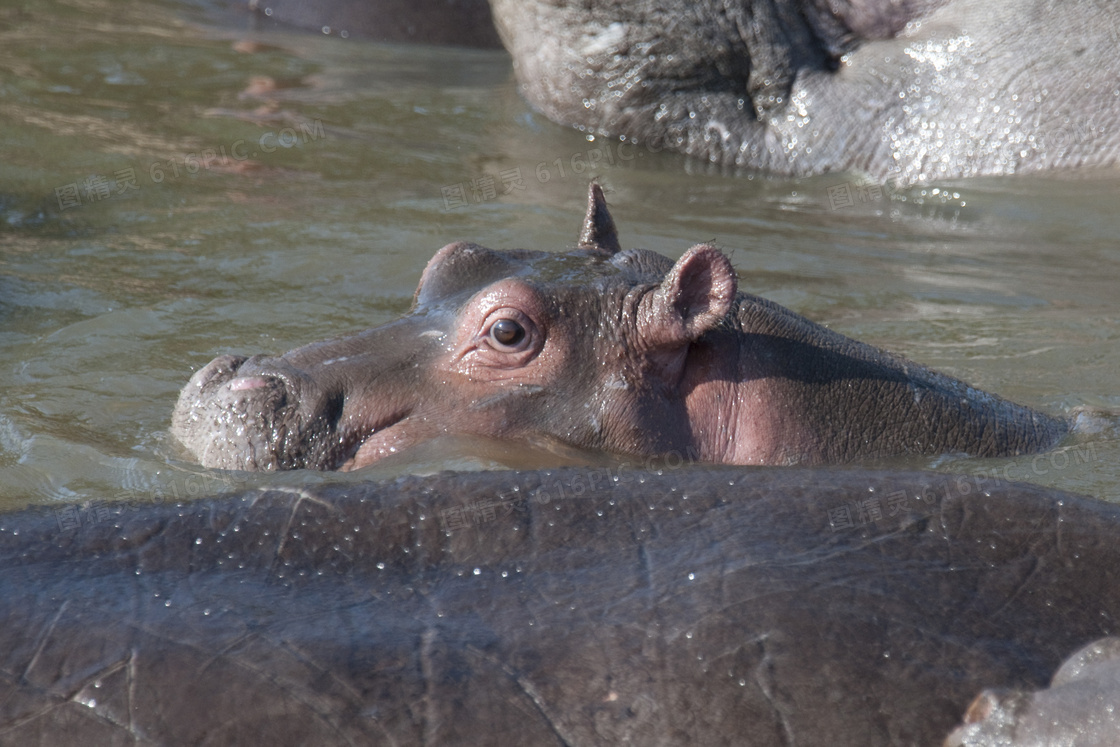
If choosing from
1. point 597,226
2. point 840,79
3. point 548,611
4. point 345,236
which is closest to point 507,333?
point 597,226

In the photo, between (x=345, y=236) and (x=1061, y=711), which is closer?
(x=1061, y=711)

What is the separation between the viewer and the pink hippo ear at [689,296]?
3.79 meters

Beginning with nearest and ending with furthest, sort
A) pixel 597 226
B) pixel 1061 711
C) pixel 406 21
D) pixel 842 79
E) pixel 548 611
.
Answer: pixel 1061 711 < pixel 548 611 < pixel 597 226 < pixel 842 79 < pixel 406 21

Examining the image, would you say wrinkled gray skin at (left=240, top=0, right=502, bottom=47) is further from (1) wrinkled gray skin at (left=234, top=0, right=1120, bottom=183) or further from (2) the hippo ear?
(2) the hippo ear

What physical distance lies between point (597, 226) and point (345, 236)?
2.32 metres

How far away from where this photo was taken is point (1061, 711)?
176 cm

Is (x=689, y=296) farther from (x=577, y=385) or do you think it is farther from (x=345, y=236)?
(x=345, y=236)

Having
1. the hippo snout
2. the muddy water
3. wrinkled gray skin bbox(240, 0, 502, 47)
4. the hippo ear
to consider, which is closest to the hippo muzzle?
the hippo snout

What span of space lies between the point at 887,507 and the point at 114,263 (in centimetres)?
469

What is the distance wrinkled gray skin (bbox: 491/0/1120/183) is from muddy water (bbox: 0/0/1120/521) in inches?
7.0

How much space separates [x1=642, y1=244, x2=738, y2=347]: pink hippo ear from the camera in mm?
3789

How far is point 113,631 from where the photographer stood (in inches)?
74.6

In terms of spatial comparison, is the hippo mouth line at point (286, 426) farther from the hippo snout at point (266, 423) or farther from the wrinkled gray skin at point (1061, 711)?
the wrinkled gray skin at point (1061, 711)

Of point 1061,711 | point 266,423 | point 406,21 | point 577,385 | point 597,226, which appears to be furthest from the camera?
point 406,21
